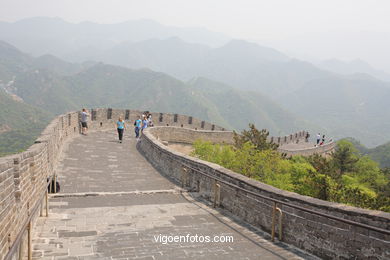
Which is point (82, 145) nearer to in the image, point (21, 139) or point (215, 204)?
point (215, 204)

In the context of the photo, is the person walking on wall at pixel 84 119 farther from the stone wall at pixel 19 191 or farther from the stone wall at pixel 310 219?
the stone wall at pixel 310 219

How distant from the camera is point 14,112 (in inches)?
3428

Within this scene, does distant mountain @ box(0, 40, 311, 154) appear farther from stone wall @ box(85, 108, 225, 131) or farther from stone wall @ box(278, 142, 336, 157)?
stone wall @ box(85, 108, 225, 131)

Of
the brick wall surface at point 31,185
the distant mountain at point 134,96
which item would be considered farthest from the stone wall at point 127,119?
the distant mountain at point 134,96

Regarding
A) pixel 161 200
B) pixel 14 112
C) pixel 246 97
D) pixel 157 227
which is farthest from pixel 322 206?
pixel 246 97

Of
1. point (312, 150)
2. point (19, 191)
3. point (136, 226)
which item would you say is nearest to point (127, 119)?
point (312, 150)

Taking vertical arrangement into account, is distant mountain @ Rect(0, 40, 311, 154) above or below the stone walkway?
above

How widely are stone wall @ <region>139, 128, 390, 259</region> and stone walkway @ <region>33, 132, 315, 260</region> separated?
0.69 ft

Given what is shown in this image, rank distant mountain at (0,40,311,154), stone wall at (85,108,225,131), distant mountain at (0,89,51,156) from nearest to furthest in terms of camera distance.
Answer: stone wall at (85,108,225,131)
distant mountain at (0,89,51,156)
distant mountain at (0,40,311,154)

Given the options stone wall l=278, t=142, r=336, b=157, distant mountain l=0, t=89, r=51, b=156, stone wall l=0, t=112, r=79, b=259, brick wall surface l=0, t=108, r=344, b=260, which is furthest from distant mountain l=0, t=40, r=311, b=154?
stone wall l=0, t=112, r=79, b=259

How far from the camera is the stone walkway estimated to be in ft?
15.4

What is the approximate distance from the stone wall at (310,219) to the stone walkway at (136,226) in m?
0.21

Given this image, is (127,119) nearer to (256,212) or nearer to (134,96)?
(256,212)

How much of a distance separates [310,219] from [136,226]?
2617 millimetres
